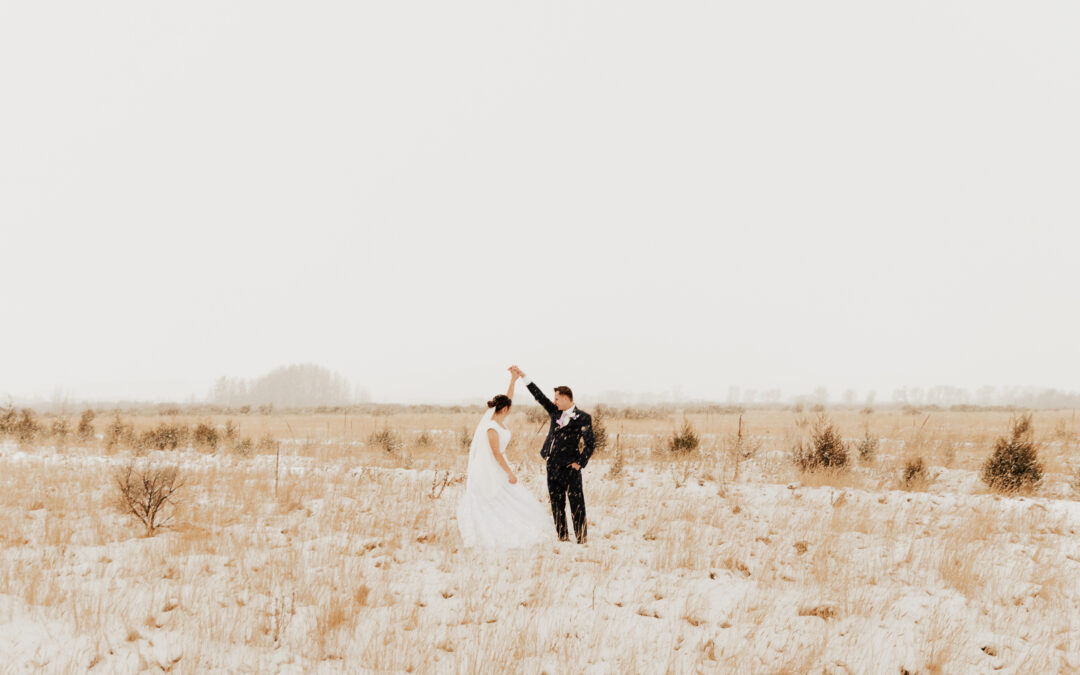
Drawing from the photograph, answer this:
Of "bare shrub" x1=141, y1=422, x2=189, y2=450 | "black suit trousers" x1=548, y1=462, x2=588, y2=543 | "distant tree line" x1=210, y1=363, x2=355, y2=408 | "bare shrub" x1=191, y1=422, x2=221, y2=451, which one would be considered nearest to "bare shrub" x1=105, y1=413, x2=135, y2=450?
"bare shrub" x1=141, y1=422, x2=189, y2=450

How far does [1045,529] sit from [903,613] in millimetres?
5044

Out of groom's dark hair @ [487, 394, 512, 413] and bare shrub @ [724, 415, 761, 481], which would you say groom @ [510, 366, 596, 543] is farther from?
bare shrub @ [724, 415, 761, 481]

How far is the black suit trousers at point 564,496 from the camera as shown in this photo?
7.87 meters

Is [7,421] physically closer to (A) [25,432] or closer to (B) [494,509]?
(A) [25,432]

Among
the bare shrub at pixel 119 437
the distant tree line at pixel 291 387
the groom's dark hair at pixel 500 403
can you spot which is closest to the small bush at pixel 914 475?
the groom's dark hair at pixel 500 403

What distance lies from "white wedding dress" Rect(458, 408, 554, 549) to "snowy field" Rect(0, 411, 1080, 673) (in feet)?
0.80

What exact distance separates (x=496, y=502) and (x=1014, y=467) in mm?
12062

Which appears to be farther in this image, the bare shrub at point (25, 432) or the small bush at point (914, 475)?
the bare shrub at point (25, 432)

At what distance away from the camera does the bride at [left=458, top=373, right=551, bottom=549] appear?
24.8 feet

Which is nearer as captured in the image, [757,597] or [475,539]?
[757,597]

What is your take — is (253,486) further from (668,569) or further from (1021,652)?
(1021,652)

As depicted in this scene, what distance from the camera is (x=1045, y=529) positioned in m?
8.80

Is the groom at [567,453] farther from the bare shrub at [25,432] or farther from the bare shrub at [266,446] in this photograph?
the bare shrub at [25,432]

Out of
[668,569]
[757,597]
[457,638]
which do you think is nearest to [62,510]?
[457,638]
